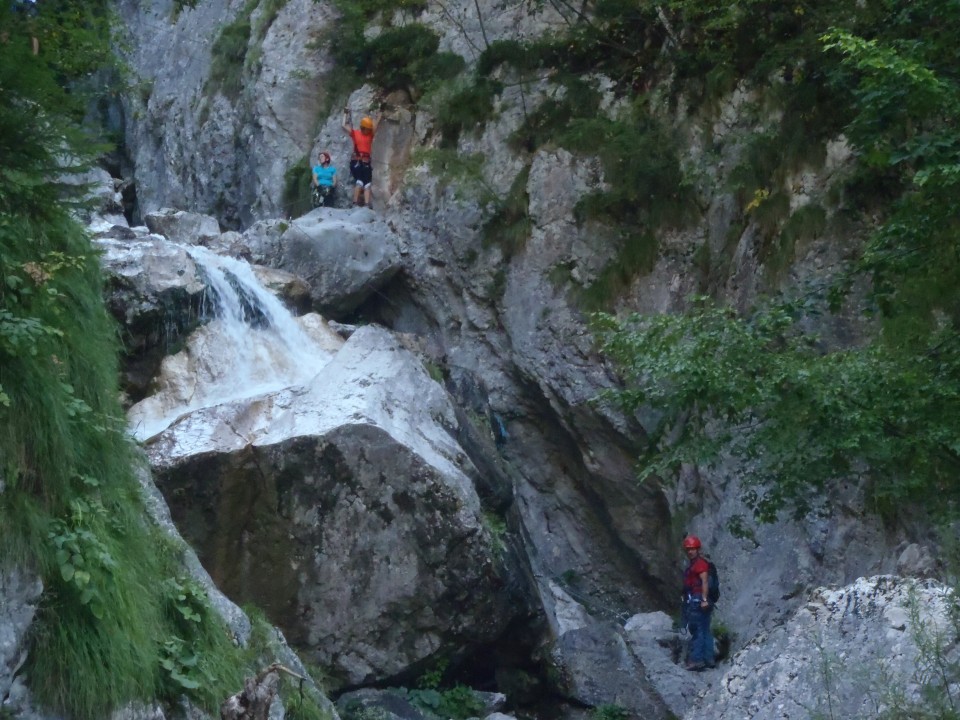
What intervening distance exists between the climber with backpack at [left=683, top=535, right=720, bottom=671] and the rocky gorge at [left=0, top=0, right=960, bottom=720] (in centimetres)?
26

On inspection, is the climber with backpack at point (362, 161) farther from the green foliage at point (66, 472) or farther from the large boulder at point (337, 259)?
the green foliage at point (66, 472)

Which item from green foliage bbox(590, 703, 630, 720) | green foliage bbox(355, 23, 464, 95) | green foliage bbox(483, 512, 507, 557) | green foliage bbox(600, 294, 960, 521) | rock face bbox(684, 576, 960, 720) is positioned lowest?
green foliage bbox(590, 703, 630, 720)

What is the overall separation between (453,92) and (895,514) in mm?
10487

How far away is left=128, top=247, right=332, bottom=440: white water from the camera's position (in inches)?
485

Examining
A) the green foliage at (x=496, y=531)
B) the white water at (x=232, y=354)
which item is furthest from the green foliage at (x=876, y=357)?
the white water at (x=232, y=354)

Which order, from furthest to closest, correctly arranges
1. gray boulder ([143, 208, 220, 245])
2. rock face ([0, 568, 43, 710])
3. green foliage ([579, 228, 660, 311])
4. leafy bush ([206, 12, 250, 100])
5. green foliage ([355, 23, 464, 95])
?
leafy bush ([206, 12, 250, 100])
green foliage ([355, 23, 464, 95])
gray boulder ([143, 208, 220, 245])
green foliage ([579, 228, 660, 311])
rock face ([0, 568, 43, 710])

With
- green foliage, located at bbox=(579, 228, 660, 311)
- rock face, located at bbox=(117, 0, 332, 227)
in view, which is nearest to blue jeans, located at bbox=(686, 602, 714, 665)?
green foliage, located at bbox=(579, 228, 660, 311)

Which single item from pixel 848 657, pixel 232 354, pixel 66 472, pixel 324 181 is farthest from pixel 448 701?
pixel 324 181

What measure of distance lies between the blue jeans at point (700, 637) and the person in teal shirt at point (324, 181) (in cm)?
1003

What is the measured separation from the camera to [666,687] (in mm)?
10938

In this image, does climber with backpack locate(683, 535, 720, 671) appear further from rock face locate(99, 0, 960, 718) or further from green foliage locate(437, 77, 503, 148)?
green foliage locate(437, 77, 503, 148)

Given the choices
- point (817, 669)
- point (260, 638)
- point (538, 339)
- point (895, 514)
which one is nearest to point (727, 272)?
point (538, 339)

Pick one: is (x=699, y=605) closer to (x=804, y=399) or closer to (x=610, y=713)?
(x=610, y=713)

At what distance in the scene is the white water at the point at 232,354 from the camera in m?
12.3
